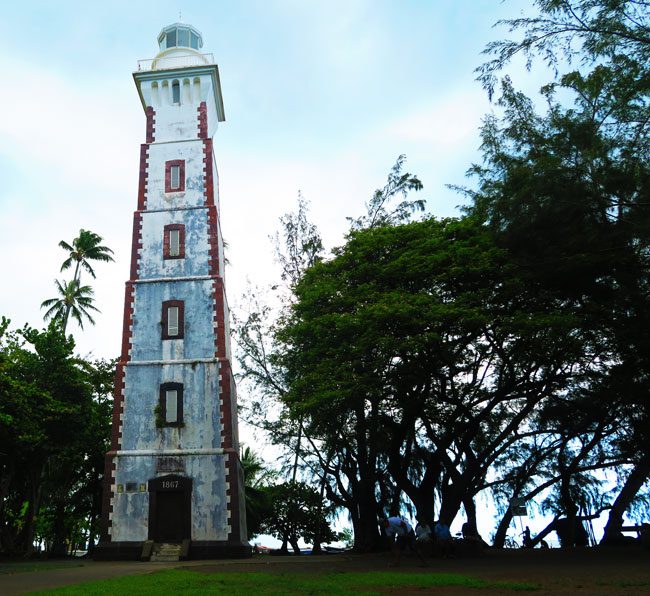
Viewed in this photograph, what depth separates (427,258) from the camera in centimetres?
2081

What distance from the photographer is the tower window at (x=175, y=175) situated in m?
27.0

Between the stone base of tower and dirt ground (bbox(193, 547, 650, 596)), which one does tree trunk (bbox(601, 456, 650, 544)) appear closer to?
dirt ground (bbox(193, 547, 650, 596))

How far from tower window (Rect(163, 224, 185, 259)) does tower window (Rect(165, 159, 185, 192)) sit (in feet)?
6.31

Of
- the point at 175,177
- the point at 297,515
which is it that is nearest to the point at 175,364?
the point at 175,177

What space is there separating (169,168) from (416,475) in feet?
58.3

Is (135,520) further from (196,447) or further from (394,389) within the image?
(394,389)

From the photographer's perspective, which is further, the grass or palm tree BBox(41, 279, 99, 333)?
palm tree BBox(41, 279, 99, 333)

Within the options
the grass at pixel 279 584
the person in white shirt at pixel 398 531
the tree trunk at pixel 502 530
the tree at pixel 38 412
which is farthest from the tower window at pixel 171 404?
the tree trunk at pixel 502 530

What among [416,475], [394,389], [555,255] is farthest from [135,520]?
[555,255]

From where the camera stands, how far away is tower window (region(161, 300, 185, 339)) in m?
24.3

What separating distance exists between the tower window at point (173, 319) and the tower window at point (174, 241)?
2.13 meters

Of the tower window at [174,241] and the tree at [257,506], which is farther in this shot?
the tree at [257,506]

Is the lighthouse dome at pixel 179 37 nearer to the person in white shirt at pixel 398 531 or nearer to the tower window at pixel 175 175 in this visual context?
the tower window at pixel 175 175

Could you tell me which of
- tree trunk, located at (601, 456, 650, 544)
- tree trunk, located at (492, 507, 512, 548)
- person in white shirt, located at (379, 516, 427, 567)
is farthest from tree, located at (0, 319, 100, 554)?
tree trunk, located at (601, 456, 650, 544)
